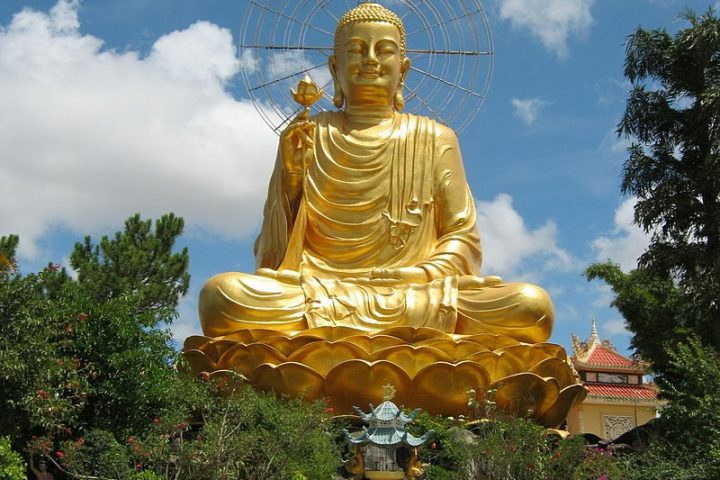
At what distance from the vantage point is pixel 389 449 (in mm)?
6664

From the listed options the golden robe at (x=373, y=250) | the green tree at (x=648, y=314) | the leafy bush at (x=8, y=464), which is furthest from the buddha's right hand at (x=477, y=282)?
the green tree at (x=648, y=314)

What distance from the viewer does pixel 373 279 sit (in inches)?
360

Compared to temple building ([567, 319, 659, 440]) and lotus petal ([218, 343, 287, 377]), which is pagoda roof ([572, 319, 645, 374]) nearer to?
temple building ([567, 319, 659, 440])

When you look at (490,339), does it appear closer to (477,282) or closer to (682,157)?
(477,282)

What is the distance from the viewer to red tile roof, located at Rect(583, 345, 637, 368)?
19.3m

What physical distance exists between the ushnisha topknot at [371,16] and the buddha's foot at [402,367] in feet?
11.7

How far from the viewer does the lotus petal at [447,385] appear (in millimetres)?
7922

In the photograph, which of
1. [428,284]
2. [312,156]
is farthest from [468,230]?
[312,156]

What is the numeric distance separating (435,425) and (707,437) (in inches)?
80.3

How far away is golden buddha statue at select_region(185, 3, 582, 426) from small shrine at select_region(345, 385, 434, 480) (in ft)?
3.97

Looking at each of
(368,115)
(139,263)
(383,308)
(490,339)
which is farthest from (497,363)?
(139,263)

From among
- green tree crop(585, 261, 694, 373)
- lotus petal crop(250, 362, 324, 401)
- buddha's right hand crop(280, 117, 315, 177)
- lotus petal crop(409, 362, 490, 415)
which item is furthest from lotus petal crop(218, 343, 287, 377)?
green tree crop(585, 261, 694, 373)

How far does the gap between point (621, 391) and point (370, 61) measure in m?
11.1

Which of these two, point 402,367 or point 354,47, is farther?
point 354,47
